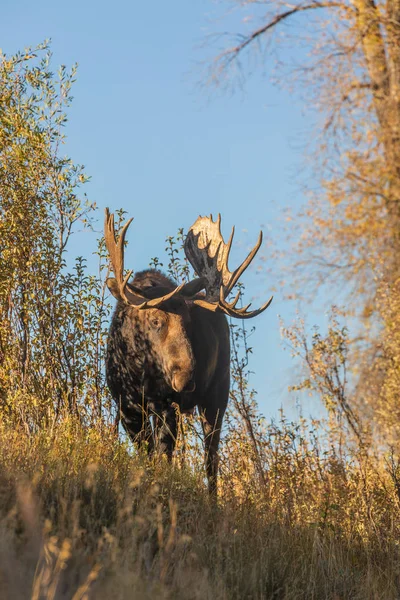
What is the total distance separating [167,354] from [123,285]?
0.93m

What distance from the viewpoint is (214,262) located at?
10.6 metres

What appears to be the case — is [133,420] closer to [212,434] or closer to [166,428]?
[166,428]

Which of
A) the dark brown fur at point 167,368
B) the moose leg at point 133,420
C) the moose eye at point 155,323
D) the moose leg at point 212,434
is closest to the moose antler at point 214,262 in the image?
the dark brown fur at point 167,368

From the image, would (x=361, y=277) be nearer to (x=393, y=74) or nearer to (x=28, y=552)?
(x=393, y=74)

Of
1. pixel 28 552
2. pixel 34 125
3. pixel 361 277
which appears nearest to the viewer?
pixel 28 552

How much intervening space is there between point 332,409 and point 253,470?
165 inches

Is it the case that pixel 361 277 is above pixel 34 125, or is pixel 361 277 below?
below

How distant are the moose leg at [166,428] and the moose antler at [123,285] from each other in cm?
125

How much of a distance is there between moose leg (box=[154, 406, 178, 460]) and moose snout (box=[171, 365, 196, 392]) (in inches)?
16.8

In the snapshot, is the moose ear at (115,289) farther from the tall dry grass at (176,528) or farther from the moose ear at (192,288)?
the tall dry grass at (176,528)

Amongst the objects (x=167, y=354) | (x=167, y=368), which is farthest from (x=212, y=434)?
(x=167, y=354)

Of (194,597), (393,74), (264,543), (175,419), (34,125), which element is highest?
(393,74)

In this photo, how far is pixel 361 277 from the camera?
1384 cm

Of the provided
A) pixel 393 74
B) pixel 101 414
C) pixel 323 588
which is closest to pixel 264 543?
pixel 323 588
